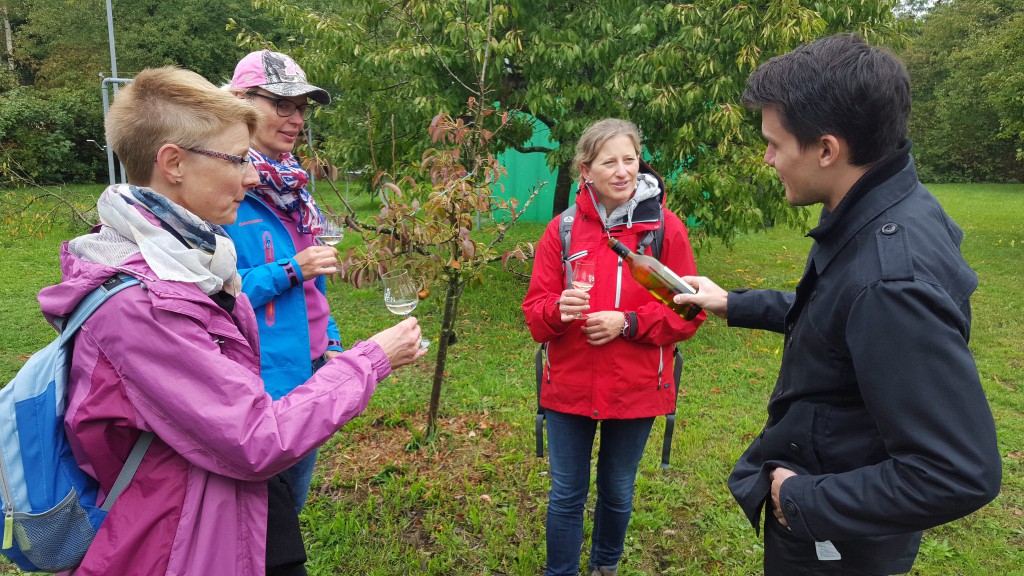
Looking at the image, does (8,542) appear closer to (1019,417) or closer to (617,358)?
(617,358)

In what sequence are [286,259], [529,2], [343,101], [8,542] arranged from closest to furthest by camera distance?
[8,542]
[286,259]
[529,2]
[343,101]

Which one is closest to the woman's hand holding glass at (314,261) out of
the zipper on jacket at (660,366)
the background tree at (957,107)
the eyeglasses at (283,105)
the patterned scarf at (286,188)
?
the patterned scarf at (286,188)

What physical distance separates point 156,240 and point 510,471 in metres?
3.34

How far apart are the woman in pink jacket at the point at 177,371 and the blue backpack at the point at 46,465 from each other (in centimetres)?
3

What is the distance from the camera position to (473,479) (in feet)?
14.6

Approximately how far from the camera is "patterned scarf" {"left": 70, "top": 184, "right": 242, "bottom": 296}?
1596 mm

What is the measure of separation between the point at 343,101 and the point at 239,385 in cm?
804

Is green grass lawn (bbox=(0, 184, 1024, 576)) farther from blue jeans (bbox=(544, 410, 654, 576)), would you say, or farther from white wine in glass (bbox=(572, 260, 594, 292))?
white wine in glass (bbox=(572, 260, 594, 292))

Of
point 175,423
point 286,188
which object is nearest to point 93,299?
point 175,423

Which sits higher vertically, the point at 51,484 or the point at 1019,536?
the point at 51,484

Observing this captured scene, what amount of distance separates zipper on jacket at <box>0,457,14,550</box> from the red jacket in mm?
1966

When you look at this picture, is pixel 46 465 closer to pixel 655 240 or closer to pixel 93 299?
pixel 93 299

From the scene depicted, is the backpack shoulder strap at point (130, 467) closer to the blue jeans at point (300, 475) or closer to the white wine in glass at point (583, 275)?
the blue jeans at point (300, 475)

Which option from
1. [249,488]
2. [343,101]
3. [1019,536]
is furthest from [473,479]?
[343,101]
